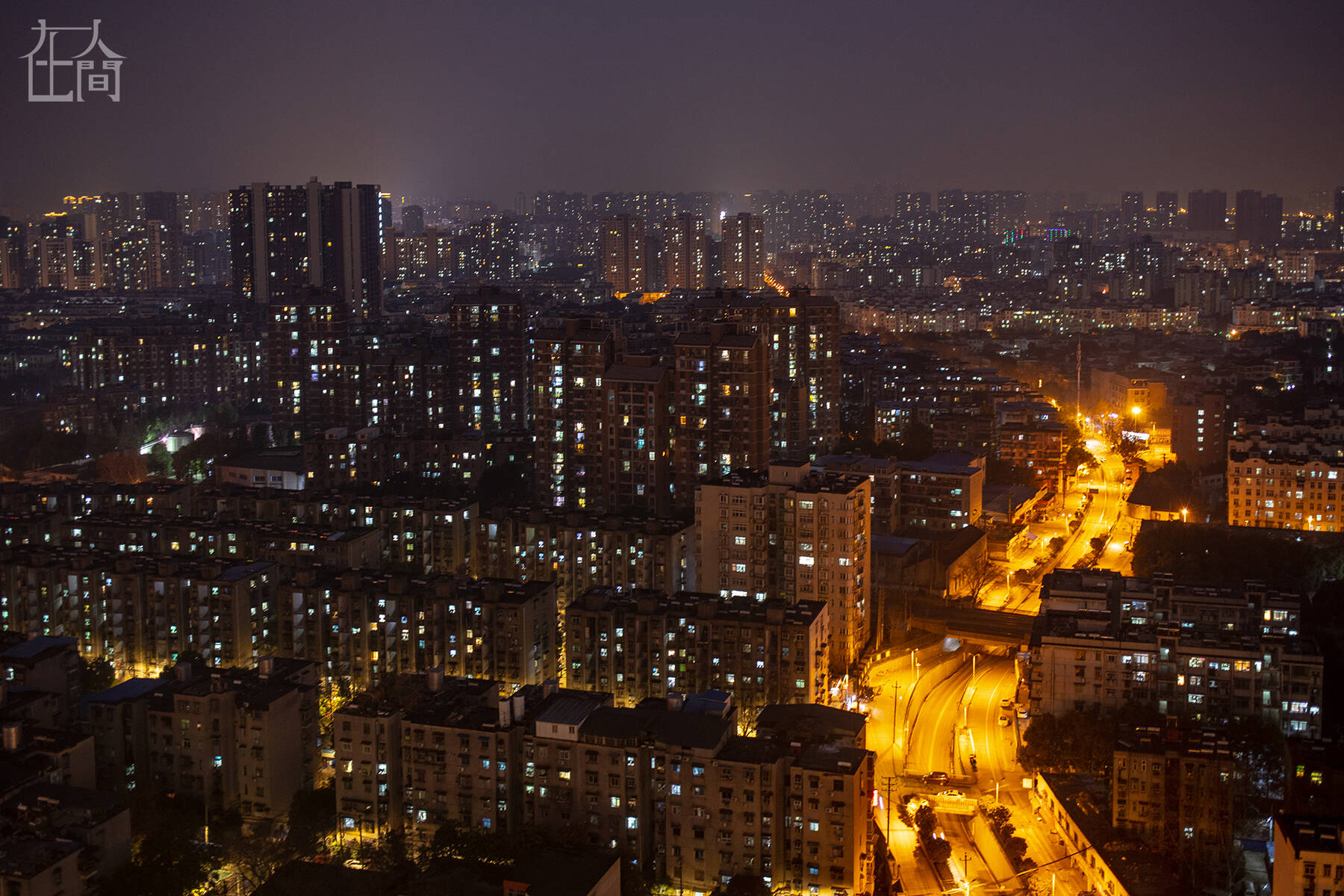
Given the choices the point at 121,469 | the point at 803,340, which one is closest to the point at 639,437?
the point at 803,340

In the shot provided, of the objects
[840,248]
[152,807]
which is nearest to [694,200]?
[840,248]

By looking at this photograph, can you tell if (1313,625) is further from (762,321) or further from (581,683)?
(762,321)

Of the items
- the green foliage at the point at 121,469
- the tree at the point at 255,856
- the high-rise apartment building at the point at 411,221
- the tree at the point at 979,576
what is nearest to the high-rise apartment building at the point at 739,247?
the high-rise apartment building at the point at 411,221

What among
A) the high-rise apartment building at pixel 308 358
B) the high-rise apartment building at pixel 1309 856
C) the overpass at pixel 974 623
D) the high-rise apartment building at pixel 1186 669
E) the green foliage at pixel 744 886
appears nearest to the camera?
the high-rise apartment building at pixel 1309 856

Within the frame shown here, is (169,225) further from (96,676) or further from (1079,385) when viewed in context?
(96,676)

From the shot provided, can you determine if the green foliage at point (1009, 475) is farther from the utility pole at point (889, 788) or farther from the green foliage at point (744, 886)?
the green foliage at point (744, 886)

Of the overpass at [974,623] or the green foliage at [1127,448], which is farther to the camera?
the green foliage at [1127,448]

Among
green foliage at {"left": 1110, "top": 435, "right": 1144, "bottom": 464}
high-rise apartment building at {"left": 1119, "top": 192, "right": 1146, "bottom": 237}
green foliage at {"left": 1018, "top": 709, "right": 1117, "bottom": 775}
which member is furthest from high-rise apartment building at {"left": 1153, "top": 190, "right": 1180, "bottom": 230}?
green foliage at {"left": 1018, "top": 709, "right": 1117, "bottom": 775}
